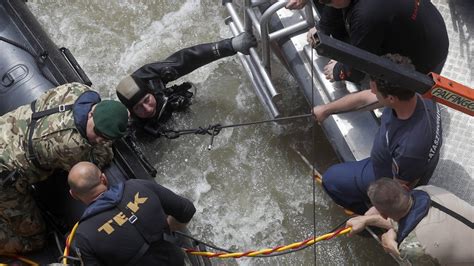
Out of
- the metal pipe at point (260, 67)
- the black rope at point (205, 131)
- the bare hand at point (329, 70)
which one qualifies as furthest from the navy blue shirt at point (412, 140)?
the metal pipe at point (260, 67)

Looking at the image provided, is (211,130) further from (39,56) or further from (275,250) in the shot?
(39,56)

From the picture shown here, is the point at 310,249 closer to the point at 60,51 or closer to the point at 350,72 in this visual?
the point at 350,72

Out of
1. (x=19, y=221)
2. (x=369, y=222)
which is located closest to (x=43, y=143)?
(x=19, y=221)

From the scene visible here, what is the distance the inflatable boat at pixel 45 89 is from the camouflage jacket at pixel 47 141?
202mm

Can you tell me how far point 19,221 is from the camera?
10.6 feet

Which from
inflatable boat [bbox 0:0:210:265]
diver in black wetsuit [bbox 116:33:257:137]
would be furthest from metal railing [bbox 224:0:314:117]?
inflatable boat [bbox 0:0:210:265]

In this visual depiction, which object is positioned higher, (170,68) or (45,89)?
(45,89)

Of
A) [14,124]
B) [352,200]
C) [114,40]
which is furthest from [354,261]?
[114,40]

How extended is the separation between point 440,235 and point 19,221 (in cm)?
225

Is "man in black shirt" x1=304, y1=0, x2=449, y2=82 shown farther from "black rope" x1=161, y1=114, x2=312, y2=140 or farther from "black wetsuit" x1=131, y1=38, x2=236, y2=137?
"black wetsuit" x1=131, y1=38, x2=236, y2=137

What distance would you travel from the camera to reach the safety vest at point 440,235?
2.45 m

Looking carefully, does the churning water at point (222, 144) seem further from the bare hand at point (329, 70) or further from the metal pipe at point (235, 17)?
the bare hand at point (329, 70)

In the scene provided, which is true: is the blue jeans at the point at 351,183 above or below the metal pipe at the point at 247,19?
below

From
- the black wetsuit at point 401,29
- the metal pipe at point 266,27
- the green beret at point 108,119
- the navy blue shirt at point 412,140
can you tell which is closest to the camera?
the navy blue shirt at point 412,140
